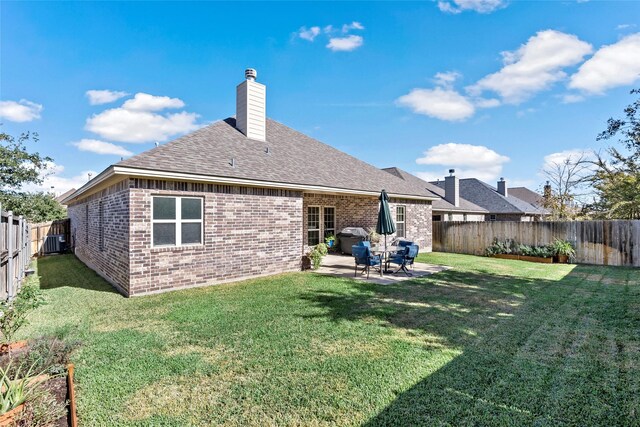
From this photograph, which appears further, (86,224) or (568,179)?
(568,179)

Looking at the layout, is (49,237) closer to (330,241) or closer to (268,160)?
(268,160)

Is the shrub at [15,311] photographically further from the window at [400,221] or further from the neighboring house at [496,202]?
the neighboring house at [496,202]

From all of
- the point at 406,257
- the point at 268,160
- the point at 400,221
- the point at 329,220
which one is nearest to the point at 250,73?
the point at 268,160

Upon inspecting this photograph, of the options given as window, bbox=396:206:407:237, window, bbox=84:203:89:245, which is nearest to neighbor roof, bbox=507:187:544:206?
window, bbox=396:206:407:237

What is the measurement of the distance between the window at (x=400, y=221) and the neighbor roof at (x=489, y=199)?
1527cm

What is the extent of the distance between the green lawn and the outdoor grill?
21.2ft

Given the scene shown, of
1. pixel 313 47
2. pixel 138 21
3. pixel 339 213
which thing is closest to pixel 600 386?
pixel 339 213

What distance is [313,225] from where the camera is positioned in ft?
48.7

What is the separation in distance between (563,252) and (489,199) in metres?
16.6

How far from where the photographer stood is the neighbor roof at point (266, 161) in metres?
8.26

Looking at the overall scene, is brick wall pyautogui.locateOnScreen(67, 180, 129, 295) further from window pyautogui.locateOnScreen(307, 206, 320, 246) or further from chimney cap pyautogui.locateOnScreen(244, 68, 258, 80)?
window pyautogui.locateOnScreen(307, 206, 320, 246)

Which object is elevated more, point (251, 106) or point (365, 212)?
point (251, 106)

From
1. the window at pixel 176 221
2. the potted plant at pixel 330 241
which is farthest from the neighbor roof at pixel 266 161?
the potted plant at pixel 330 241

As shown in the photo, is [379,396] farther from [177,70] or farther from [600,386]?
[177,70]
